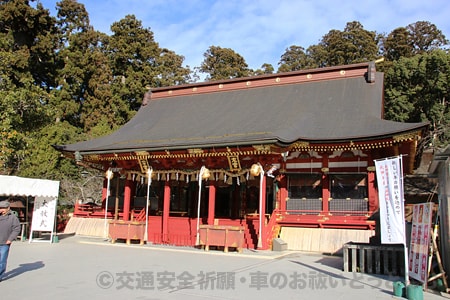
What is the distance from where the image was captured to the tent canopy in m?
13.0

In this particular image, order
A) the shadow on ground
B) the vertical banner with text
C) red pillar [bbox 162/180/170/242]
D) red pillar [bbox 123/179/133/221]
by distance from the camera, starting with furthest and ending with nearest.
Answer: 1. red pillar [bbox 123/179/133/221]
2. red pillar [bbox 162/180/170/242]
3. the shadow on ground
4. the vertical banner with text

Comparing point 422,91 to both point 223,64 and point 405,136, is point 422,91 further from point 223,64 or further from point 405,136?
point 223,64

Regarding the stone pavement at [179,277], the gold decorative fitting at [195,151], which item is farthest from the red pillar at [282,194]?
the gold decorative fitting at [195,151]

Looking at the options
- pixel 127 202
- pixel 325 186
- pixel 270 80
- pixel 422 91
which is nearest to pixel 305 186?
pixel 325 186

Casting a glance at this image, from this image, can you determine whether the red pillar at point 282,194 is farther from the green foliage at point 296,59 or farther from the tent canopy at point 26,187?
the green foliage at point 296,59

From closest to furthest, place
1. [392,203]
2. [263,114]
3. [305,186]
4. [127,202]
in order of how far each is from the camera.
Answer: [392,203]
[305,186]
[127,202]
[263,114]

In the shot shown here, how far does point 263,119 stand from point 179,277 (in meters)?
10.1

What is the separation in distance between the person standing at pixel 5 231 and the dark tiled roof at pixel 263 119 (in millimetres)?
7264

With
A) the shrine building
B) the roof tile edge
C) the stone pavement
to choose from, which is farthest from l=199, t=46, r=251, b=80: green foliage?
the stone pavement

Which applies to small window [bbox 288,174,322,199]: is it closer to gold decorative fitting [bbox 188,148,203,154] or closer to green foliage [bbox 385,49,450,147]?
gold decorative fitting [bbox 188,148,203,154]

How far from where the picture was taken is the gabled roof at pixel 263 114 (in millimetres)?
13875

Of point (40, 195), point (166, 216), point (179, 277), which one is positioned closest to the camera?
point (179, 277)

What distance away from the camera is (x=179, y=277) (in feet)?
25.8

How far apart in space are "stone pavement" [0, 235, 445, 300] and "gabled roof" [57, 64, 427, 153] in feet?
13.5
